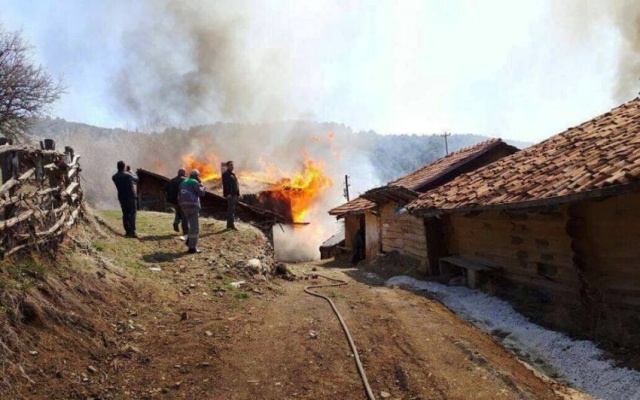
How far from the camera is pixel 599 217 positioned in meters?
6.84

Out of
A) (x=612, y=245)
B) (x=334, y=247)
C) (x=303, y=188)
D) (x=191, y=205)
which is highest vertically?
(x=303, y=188)

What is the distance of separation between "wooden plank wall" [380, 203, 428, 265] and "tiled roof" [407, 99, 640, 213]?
1.47 metres

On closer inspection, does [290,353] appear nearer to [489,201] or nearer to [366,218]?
[489,201]

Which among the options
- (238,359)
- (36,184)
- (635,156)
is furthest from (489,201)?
(36,184)

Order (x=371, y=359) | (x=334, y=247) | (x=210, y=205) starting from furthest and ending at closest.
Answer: (x=334, y=247), (x=210, y=205), (x=371, y=359)

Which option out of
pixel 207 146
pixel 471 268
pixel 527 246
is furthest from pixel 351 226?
pixel 207 146

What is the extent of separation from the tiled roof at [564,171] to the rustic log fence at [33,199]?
7.15 meters

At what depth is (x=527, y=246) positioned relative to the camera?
342 inches

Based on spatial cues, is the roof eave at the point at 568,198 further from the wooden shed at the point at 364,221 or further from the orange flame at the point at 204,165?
the orange flame at the point at 204,165

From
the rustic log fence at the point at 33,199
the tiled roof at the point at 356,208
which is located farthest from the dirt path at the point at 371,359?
the tiled roof at the point at 356,208

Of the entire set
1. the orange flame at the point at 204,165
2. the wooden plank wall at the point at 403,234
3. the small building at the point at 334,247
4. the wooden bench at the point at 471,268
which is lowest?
the small building at the point at 334,247

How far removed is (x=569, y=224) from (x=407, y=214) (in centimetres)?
799

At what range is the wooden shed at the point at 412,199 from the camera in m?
13.7

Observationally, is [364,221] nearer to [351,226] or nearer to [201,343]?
[351,226]
